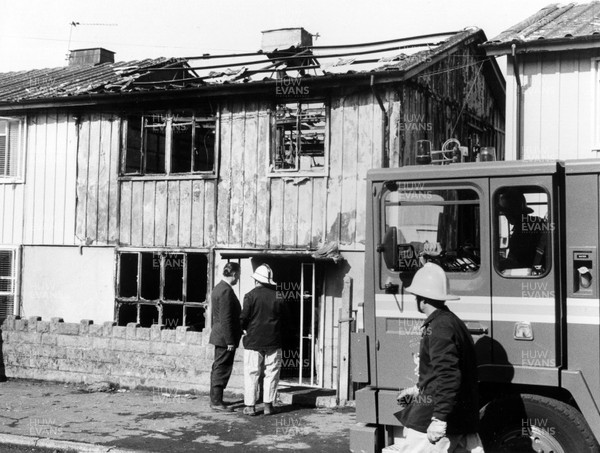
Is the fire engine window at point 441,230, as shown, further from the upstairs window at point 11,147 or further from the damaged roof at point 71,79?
the upstairs window at point 11,147

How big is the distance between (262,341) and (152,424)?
177 cm

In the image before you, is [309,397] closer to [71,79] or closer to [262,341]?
[262,341]

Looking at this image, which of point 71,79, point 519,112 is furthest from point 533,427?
point 71,79

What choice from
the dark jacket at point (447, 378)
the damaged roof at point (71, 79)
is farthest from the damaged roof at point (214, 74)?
the dark jacket at point (447, 378)

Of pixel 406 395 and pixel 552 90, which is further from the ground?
pixel 552 90

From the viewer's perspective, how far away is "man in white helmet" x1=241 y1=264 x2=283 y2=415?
10484 mm

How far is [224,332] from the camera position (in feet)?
35.1

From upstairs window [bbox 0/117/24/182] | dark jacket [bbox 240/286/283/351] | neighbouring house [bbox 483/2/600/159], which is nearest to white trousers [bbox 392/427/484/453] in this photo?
dark jacket [bbox 240/286/283/351]

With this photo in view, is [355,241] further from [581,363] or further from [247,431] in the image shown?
[581,363]

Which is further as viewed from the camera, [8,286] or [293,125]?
[8,286]

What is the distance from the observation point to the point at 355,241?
12.4 metres

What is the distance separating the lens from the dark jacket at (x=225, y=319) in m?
10.7

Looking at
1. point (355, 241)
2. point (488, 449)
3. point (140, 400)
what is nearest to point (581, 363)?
point (488, 449)

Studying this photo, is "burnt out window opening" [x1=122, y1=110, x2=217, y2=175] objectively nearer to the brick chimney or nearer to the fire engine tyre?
the brick chimney
